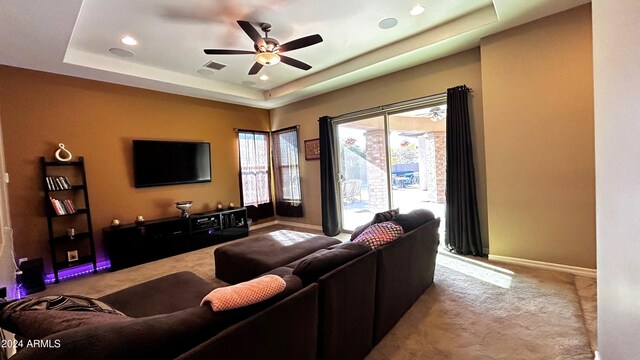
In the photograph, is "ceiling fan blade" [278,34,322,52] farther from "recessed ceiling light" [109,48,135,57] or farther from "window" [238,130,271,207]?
"window" [238,130,271,207]

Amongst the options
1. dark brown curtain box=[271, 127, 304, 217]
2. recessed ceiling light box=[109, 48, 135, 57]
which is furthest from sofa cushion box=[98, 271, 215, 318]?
dark brown curtain box=[271, 127, 304, 217]

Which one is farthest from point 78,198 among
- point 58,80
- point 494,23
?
point 494,23

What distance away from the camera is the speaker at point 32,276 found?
3.00 m

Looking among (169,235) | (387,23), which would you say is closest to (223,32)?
(387,23)

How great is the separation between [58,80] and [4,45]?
2.94ft

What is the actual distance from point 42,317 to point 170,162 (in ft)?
13.5

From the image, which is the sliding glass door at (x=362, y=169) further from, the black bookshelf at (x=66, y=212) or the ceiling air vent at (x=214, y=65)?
the black bookshelf at (x=66, y=212)

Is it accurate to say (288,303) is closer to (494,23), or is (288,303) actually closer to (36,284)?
(494,23)

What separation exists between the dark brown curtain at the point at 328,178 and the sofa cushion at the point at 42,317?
4.18m

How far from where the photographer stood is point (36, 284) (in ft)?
10.1

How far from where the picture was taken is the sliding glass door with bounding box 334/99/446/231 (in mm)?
4074

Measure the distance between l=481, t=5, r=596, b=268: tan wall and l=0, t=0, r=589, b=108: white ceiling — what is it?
26cm

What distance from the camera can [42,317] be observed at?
35.6 inches

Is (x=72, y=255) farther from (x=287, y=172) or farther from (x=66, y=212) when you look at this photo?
(x=287, y=172)
